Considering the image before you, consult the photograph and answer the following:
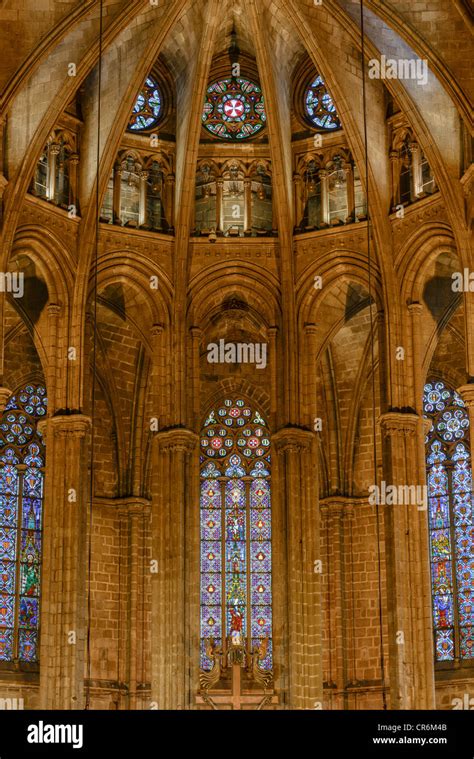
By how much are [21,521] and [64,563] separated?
4.95m

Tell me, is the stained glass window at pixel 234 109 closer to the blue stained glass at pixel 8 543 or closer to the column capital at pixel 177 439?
the column capital at pixel 177 439

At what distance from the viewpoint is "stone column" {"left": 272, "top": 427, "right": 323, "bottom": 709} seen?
33.1 meters

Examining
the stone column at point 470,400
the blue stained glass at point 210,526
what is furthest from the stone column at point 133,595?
the stone column at point 470,400

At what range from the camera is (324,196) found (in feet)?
120

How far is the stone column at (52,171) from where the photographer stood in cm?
3512

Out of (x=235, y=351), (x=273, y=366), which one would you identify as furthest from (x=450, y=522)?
(x=235, y=351)

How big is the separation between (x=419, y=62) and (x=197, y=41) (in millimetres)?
4281

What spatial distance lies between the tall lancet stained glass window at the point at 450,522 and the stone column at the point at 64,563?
7.64 metres

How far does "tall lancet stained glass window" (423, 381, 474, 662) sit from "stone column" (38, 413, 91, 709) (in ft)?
25.1

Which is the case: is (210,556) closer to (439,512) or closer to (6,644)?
(6,644)

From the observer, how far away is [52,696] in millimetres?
32031

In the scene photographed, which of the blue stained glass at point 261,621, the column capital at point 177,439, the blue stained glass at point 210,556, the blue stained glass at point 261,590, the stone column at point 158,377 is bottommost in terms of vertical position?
the blue stained glass at point 261,621
